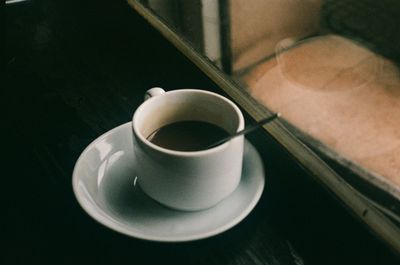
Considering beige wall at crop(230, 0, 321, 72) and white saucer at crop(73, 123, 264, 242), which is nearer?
white saucer at crop(73, 123, 264, 242)

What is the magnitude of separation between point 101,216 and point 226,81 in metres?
0.32

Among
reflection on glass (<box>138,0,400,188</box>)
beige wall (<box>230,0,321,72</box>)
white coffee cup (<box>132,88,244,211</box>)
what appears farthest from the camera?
beige wall (<box>230,0,321,72</box>)

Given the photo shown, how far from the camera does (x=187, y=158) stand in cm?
39

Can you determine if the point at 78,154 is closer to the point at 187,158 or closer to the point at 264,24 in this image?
the point at 187,158

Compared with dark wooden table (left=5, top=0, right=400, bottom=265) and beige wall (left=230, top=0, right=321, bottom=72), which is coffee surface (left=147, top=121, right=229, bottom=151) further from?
beige wall (left=230, top=0, right=321, bottom=72)

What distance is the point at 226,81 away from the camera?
663 mm

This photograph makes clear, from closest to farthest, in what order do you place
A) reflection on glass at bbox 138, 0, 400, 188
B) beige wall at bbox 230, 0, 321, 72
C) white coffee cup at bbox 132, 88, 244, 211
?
white coffee cup at bbox 132, 88, 244, 211 < reflection on glass at bbox 138, 0, 400, 188 < beige wall at bbox 230, 0, 321, 72

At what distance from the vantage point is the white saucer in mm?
418

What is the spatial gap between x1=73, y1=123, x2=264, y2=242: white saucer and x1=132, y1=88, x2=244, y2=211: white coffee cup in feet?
0.05

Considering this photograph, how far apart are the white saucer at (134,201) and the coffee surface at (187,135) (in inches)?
1.9

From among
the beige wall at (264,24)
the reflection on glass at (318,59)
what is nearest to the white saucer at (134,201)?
the reflection on glass at (318,59)

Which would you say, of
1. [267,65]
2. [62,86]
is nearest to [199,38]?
[267,65]

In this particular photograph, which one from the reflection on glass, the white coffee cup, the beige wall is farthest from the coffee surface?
the beige wall

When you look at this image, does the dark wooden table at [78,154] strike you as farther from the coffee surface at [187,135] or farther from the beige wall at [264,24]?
the beige wall at [264,24]
